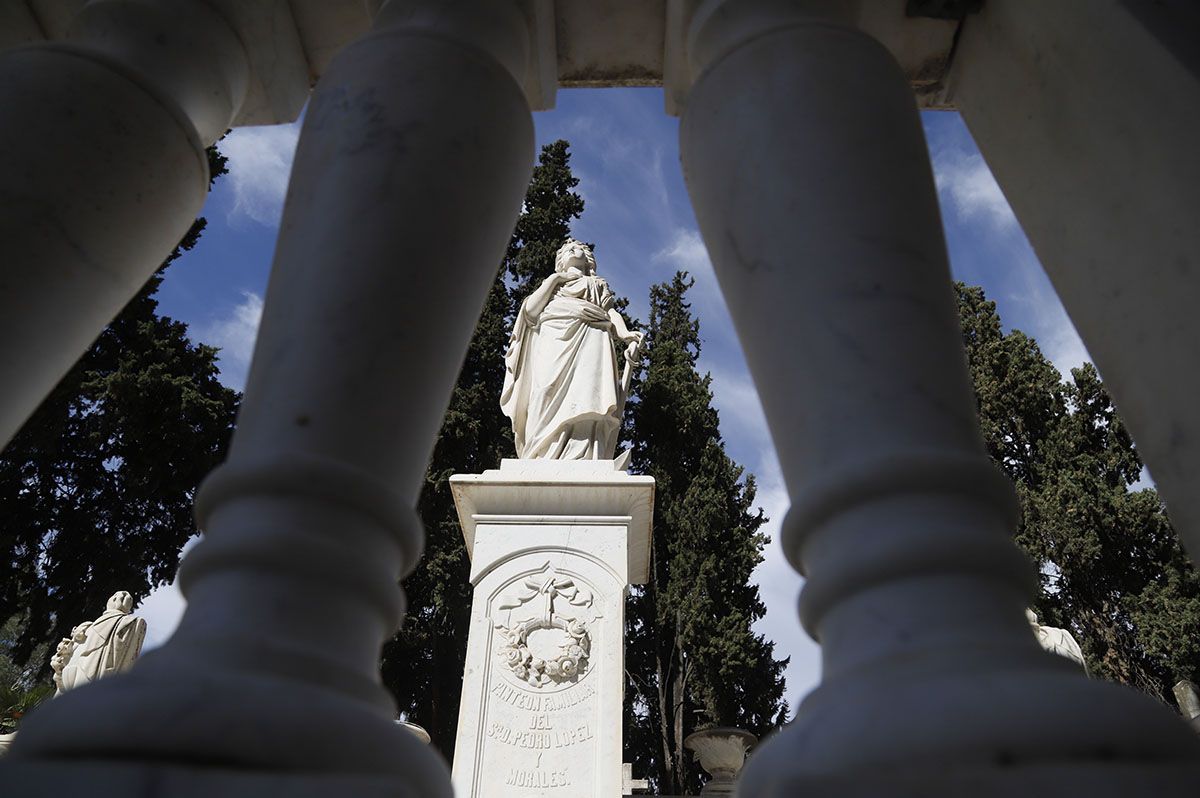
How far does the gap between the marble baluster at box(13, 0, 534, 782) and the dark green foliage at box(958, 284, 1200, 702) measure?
23.0 metres

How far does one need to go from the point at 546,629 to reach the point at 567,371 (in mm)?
3159

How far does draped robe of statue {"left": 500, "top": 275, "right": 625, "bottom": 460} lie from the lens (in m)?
8.12

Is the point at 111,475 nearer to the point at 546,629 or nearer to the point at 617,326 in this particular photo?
the point at 617,326

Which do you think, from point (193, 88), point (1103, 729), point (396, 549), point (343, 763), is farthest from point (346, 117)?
point (1103, 729)

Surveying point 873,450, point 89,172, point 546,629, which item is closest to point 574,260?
point 546,629

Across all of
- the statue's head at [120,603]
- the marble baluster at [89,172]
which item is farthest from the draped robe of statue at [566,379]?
the statue's head at [120,603]

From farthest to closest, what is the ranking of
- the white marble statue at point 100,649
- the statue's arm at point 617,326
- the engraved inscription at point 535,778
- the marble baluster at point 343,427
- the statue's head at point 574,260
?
the white marble statue at point 100,649 → the statue's head at point 574,260 → the statue's arm at point 617,326 → the engraved inscription at point 535,778 → the marble baluster at point 343,427

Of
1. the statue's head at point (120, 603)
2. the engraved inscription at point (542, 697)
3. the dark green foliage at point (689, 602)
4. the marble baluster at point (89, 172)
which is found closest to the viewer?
the marble baluster at point (89, 172)

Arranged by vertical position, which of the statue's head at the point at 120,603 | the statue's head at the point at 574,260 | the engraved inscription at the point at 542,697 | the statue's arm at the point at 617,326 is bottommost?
the engraved inscription at the point at 542,697

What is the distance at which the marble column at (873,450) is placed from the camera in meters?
1.01

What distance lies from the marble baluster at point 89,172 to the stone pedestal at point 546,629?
4307 mm

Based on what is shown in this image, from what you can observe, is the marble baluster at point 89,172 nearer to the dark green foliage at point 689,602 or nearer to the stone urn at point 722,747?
the stone urn at point 722,747

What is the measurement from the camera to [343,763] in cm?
112

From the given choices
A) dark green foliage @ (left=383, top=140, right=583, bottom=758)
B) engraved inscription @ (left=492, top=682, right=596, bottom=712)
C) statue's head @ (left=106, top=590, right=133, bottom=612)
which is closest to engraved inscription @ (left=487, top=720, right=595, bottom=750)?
engraved inscription @ (left=492, top=682, right=596, bottom=712)
